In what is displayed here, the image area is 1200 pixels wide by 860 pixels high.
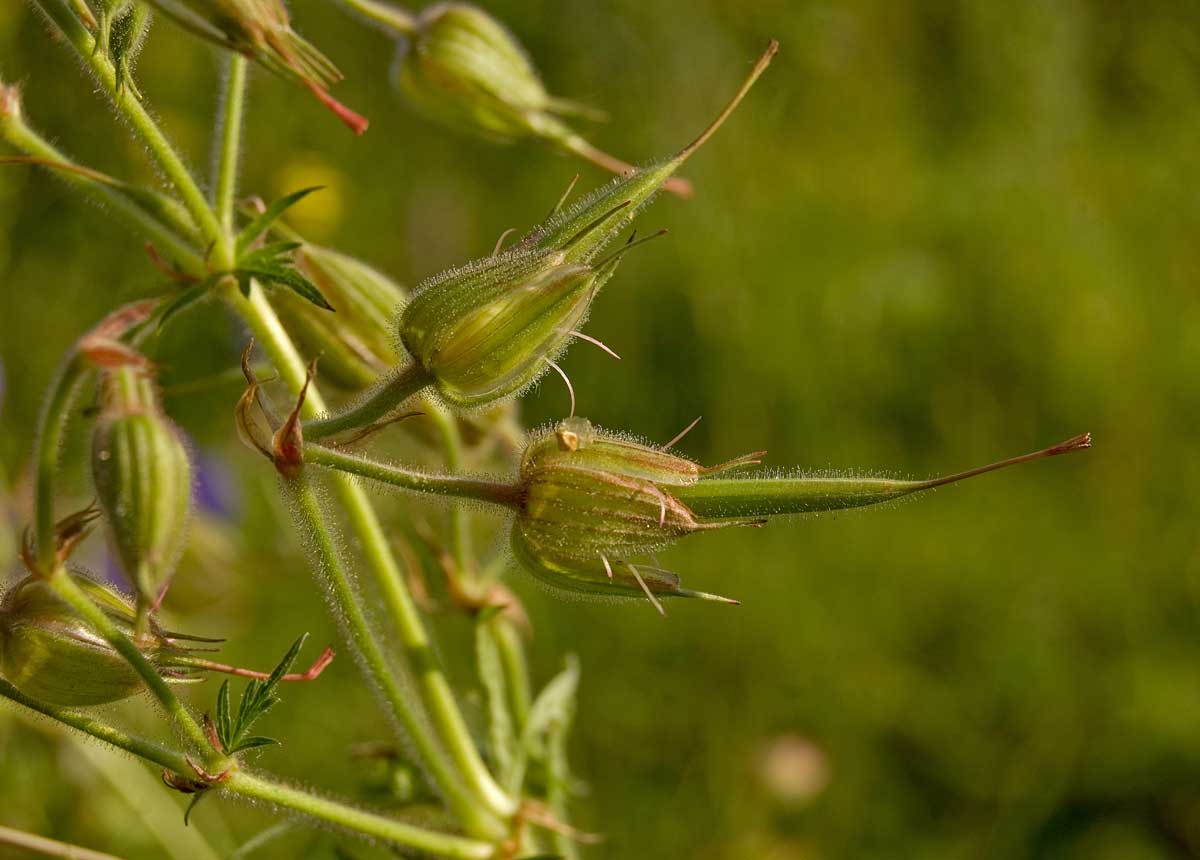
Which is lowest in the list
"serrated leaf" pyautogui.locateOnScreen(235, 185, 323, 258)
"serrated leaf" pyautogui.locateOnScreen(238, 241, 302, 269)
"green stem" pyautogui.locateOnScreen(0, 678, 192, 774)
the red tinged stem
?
"green stem" pyautogui.locateOnScreen(0, 678, 192, 774)

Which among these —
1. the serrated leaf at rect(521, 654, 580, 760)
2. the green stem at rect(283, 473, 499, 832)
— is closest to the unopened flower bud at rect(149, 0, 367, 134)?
the green stem at rect(283, 473, 499, 832)

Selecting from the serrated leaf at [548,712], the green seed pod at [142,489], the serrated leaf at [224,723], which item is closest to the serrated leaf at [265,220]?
the green seed pod at [142,489]

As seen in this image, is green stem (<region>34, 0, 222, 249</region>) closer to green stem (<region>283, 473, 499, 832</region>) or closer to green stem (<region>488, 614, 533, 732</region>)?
green stem (<region>283, 473, 499, 832</region>)

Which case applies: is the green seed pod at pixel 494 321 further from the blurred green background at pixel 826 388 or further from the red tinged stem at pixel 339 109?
the blurred green background at pixel 826 388

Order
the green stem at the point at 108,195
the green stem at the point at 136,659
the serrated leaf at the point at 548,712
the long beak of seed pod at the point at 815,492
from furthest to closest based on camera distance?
the serrated leaf at the point at 548,712 < the green stem at the point at 108,195 < the green stem at the point at 136,659 < the long beak of seed pod at the point at 815,492

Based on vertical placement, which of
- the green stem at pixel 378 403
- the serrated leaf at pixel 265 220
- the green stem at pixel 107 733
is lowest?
the green stem at pixel 107 733

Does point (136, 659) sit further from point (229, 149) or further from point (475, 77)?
point (475, 77)

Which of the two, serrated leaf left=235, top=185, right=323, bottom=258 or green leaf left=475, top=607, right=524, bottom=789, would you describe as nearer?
serrated leaf left=235, top=185, right=323, bottom=258
